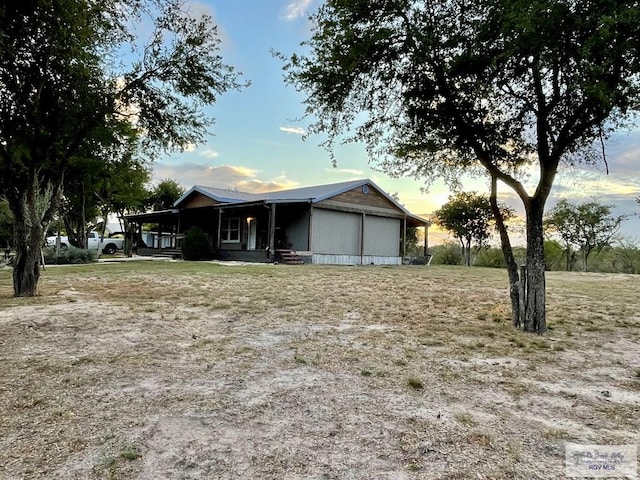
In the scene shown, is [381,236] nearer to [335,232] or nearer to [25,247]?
[335,232]

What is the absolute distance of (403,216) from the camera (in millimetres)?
23562

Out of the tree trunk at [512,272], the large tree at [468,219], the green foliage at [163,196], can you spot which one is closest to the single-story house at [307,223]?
the large tree at [468,219]

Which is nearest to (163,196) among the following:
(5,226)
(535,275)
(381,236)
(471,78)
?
(5,226)

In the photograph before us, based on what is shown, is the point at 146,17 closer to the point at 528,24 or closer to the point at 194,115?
the point at 194,115

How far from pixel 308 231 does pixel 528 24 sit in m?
15.5

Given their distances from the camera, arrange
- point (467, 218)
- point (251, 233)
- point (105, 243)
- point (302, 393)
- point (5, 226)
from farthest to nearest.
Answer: point (5, 226) < point (105, 243) < point (467, 218) < point (251, 233) < point (302, 393)

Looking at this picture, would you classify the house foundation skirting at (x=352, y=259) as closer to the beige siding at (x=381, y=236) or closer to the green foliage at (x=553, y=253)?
the beige siding at (x=381, y=236)

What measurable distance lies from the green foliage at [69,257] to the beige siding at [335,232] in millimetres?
10153

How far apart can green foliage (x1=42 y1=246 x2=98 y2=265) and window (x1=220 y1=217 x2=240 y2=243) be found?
656 centimetres

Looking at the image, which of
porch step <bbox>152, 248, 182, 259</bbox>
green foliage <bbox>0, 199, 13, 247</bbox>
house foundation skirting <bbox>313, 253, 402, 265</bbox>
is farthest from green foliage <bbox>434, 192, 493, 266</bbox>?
green foliage <bbox>0, 199, 13, 247</bbox>

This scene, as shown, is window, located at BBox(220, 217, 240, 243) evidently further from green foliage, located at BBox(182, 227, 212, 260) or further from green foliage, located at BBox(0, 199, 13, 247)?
green foliage, located at BBox(0, 199, 13, 247)

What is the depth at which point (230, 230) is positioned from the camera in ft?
74.3

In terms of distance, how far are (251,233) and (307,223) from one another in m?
3.71

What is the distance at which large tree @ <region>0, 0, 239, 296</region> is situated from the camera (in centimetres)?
608
